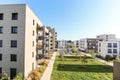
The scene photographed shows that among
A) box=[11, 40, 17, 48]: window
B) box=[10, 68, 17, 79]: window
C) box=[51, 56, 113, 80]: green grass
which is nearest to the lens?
box=[10, 68, 17, 79]: window

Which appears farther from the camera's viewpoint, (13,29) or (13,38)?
(13,29)

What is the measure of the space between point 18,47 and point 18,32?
249 centimetres

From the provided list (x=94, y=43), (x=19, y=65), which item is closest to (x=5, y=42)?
(x=19, y=65)

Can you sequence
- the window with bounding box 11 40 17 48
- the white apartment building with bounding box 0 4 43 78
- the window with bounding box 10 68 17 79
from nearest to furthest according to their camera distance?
the white apartment building with bounding box 0 4 43 78 → the window with bounding box 10 68 17 79 → the window with bounding box 11 40 17 48

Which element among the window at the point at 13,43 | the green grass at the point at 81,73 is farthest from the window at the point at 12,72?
the green grass at the point at 81,73

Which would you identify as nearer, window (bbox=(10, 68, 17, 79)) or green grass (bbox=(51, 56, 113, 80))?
window (bbox=(10, 68, 17, 79))

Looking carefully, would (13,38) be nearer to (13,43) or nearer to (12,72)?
(13,43)

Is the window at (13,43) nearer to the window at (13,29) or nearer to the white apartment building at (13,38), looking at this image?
the white apartment building at (13,38)

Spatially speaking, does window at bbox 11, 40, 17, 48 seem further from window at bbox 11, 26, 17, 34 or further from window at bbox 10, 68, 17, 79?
window at bbox 10, 68, 17, 79

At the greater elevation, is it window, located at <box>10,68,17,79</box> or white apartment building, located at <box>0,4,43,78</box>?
white apartment building, located at <box>0,4,43,78</box>

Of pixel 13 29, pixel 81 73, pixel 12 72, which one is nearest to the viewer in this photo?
pixel 12 72

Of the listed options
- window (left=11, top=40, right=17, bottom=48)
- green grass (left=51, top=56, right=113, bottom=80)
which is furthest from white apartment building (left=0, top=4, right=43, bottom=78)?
green grass (left=51, top=56, right=113, bottom=80)

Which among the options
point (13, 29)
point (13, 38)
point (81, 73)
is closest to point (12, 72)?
point (13, 38)

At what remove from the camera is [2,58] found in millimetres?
26719
